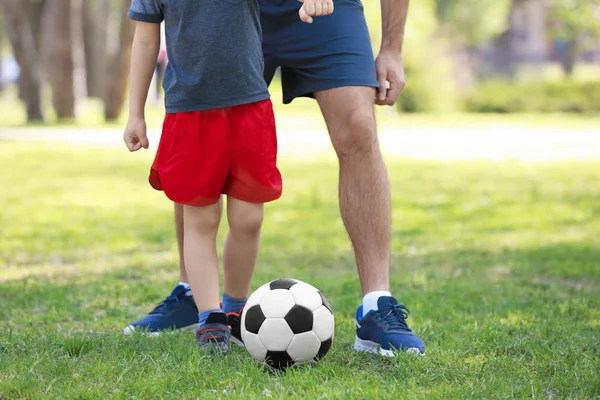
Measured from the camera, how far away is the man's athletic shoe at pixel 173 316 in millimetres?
3910

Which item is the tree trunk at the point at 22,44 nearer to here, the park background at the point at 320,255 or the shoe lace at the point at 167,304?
the park background at the point at 320,255

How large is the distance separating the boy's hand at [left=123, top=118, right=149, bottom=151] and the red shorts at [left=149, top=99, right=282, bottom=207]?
0.52ft

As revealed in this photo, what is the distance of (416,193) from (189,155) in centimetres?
670

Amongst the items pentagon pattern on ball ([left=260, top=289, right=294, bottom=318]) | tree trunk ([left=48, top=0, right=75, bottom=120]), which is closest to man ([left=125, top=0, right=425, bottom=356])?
pentagon pattern on ball ([left=260, top=289, right=294, bottom=318])

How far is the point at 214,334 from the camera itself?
3.39 meters

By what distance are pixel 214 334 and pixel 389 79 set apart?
1348 millimetres

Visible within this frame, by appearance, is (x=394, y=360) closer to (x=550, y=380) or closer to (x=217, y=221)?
(x=550, y=380)

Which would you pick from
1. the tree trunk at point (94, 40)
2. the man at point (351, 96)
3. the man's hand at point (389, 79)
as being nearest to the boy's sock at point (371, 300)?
the man at point (351, 96)

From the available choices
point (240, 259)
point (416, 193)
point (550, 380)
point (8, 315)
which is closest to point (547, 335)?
point (550, 380)

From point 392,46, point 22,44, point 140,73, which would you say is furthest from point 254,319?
point 22,44

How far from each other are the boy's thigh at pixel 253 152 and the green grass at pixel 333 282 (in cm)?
66

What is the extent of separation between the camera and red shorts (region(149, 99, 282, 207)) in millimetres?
3387

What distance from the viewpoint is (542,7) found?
188ft

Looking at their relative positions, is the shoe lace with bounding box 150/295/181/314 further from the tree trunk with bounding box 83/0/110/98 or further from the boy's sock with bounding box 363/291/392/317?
the tree trunk with bounding box 83/0/110/98
